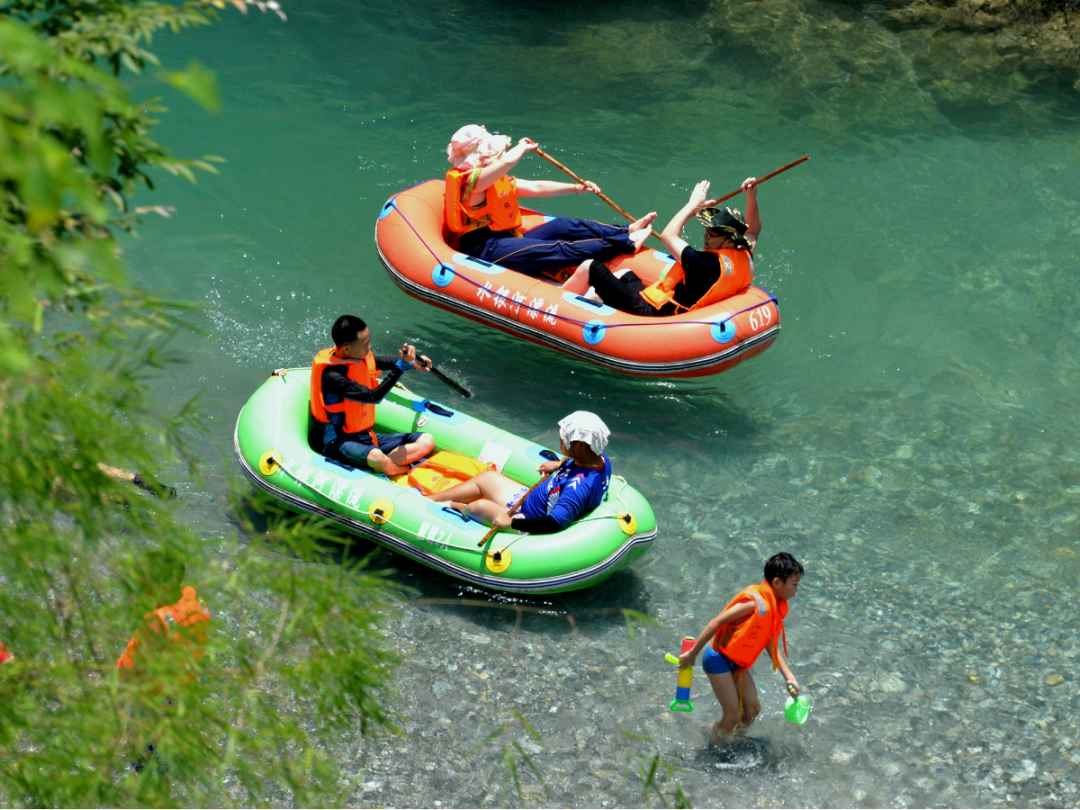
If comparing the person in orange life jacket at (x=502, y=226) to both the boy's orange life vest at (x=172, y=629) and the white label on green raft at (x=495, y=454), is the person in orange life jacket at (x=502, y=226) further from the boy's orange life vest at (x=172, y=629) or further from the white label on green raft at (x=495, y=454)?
the boy's orange life vest at (x=172, y=629)

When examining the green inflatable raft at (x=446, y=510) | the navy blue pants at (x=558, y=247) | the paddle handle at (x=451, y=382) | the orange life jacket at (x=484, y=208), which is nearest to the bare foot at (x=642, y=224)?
the navy blue pants at (x=558, y=247)

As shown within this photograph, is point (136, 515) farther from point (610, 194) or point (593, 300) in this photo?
point (610, 194)

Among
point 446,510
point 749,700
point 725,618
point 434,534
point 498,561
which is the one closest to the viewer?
point 725,618

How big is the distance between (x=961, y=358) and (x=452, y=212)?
3897 millimetres

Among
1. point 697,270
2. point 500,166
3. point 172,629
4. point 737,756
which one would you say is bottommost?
point 737,756

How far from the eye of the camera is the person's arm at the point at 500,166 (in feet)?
22.0

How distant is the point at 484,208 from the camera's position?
7203 millimetres

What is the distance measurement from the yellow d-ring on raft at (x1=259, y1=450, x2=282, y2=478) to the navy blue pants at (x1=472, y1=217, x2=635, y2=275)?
2362 mm

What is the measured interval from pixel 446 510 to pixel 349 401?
2.79 ft

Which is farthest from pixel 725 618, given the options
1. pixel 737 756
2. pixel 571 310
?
pixel 571 310

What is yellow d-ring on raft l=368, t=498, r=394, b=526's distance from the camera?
5.38m

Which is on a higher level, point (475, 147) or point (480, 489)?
point (475, 147)

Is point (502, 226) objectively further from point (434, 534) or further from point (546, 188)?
point (434, 534)

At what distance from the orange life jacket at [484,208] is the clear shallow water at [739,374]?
80 cm
